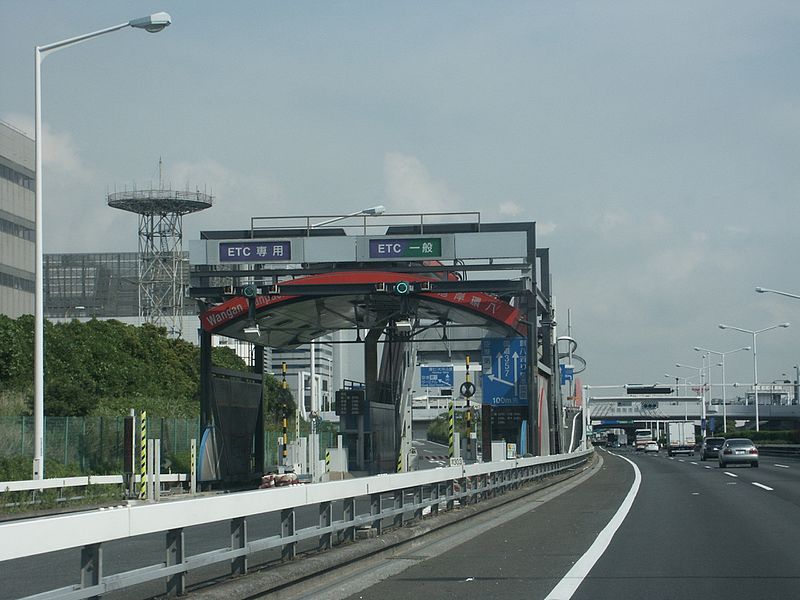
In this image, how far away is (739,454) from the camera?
170 feet

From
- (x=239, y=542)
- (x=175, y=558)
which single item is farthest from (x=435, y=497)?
(x=175, y=558)

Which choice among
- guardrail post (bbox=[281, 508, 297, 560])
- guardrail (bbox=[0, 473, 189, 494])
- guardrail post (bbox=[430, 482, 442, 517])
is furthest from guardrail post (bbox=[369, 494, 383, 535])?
guardrail (bbox=[0, 473, 189, 494])

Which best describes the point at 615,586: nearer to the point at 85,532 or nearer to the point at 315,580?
the point at 315,580

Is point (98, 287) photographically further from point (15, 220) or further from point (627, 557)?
point (627, 557)

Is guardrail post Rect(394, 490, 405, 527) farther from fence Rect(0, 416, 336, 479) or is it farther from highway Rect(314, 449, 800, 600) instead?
fence Rect(0, 416, 336, 479)

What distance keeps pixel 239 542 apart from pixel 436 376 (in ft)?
170

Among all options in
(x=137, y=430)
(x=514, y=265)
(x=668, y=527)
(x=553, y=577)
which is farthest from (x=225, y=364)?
Answer: (x=553, y=577)

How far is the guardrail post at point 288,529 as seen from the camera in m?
11.8

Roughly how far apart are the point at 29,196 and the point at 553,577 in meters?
68.9

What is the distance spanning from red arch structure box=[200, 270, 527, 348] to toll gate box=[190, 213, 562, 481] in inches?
1.5

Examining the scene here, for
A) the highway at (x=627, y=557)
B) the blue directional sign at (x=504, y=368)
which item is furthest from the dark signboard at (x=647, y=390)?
the highway at (x=627, y=557)

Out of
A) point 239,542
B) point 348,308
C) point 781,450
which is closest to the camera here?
point 239,542

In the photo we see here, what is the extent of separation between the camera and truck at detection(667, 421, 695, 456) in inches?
3856

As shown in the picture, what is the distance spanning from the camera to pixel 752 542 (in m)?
15.7
